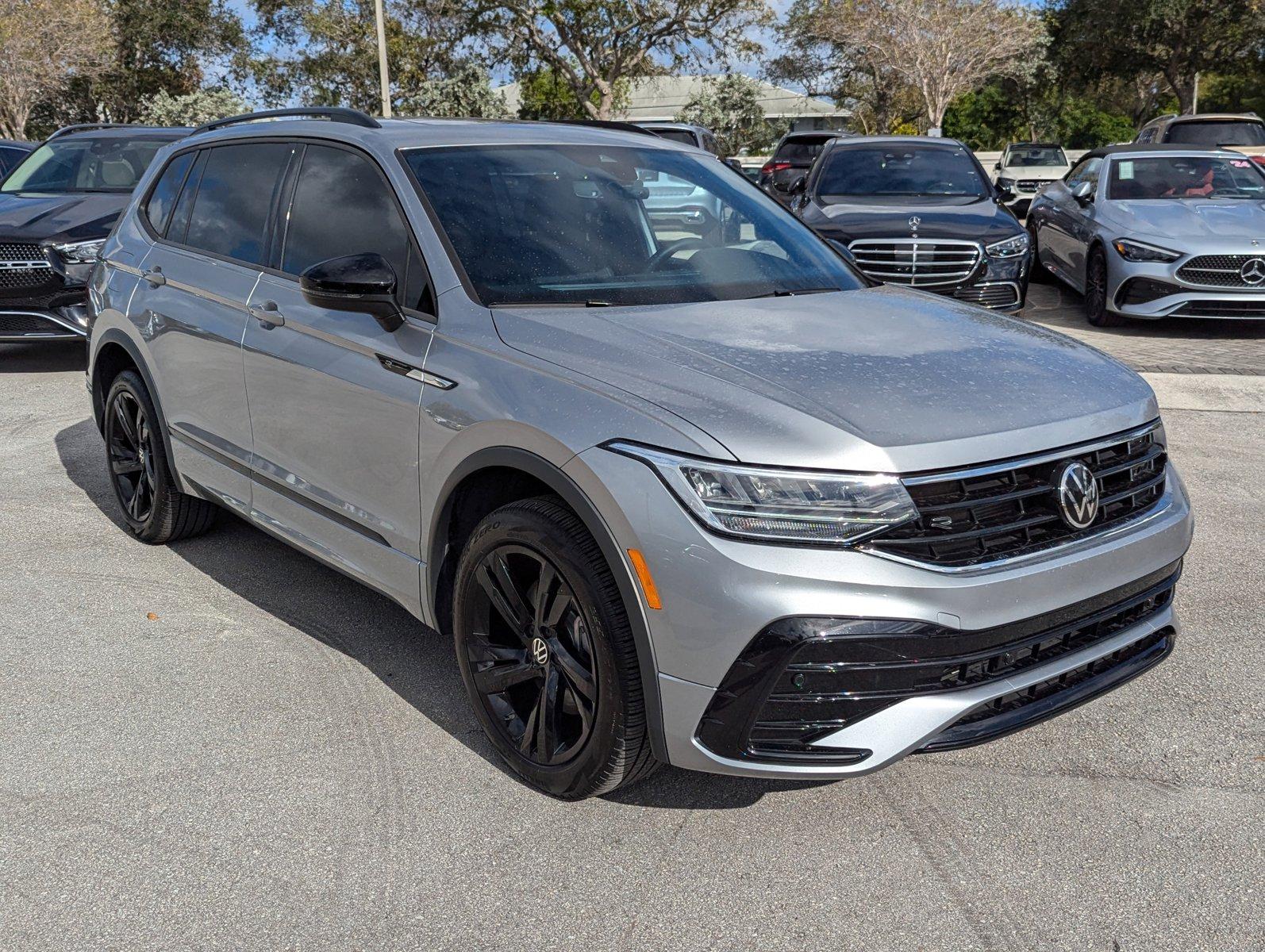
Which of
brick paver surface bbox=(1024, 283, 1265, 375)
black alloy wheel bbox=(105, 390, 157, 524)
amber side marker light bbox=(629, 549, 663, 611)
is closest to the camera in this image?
amber side marker light bbox=(629, 549, 663, 611)

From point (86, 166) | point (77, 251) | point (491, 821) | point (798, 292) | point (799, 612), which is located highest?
point (86, 166)

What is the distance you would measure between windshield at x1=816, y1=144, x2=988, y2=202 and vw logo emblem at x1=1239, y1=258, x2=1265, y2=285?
2138 millimetres

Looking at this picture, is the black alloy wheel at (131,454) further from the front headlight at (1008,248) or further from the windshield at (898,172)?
the windshield at (898,172)

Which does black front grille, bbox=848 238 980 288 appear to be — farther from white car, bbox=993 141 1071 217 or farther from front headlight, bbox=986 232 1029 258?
white car, bbox=993 141 1071 217

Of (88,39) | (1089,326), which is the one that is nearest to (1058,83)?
(88,39)

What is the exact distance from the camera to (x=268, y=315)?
4254mm

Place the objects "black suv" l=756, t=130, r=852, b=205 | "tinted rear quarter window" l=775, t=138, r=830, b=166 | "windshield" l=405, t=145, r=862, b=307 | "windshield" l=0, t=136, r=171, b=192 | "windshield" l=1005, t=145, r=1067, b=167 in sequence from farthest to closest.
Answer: "windshield" l=1005, t=145, r=1067, b=167, "tinted rear quarter window" l=775, t=138, r=830, b=166, "black suv" l=756, t=130, r=852, b=205, "windshield" l=0, t=136, r=171, b=192, "windshield" l=405, t=145, r=862, b=307

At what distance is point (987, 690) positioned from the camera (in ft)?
9.47

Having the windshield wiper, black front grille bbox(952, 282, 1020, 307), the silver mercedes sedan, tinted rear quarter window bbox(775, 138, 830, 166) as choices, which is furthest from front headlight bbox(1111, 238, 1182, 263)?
tinted rear quarter window bbox(775, 138, 830, 166)

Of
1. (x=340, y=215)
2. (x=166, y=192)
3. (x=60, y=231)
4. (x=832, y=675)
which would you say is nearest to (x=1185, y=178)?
(x=166, y=192)

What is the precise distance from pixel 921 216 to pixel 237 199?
6.43 meters

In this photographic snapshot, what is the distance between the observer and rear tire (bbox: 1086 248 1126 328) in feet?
35.4

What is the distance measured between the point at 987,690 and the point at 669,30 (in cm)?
3386

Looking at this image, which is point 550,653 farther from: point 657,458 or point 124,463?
point 124,463
